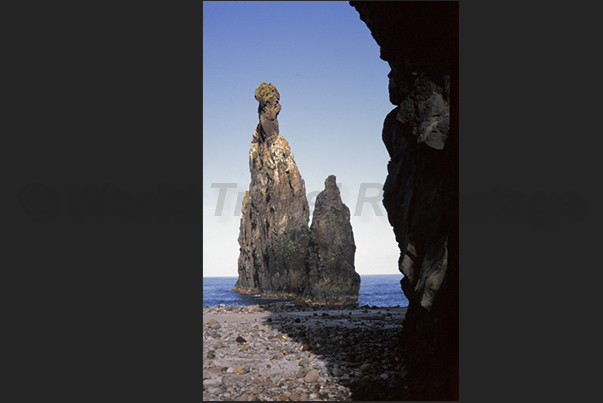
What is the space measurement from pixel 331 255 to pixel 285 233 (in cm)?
2079

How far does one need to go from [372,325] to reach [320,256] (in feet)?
111

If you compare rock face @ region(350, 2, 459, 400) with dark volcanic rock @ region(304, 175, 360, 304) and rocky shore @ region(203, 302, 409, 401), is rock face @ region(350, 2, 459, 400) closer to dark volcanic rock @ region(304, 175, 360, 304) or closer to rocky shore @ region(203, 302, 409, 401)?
rocky shore @ region(203, 302, 409, 401)

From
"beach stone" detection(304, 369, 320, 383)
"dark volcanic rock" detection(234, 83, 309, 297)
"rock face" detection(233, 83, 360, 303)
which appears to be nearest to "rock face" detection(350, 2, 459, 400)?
"beach stone" detection(304, 369, 320, 383)

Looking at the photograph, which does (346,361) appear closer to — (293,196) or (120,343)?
(120,343)

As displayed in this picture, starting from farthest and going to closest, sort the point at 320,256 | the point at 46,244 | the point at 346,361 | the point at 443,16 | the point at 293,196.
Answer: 1. the point at 293,196
2. the point at 320,256
3. the point at 346,361
4. the point at 443,16
5. the point at 46,244

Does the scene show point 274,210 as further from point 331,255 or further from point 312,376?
point 312,376

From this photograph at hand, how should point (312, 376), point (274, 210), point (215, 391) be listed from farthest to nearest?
1. point (274, 210)
2. point (312, 376)
3. point (215, 391)

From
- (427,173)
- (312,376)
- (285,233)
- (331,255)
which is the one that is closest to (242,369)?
(312,376)

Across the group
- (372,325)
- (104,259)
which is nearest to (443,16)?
(104,259)

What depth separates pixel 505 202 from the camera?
548cm

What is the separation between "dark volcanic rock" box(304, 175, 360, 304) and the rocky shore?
3162 centimetres

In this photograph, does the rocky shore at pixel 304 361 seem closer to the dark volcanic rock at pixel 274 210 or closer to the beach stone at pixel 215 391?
the beach stone at pixel 215 391

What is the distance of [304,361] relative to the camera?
9539 millimetres

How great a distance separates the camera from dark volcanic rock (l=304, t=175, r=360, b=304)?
152ft
